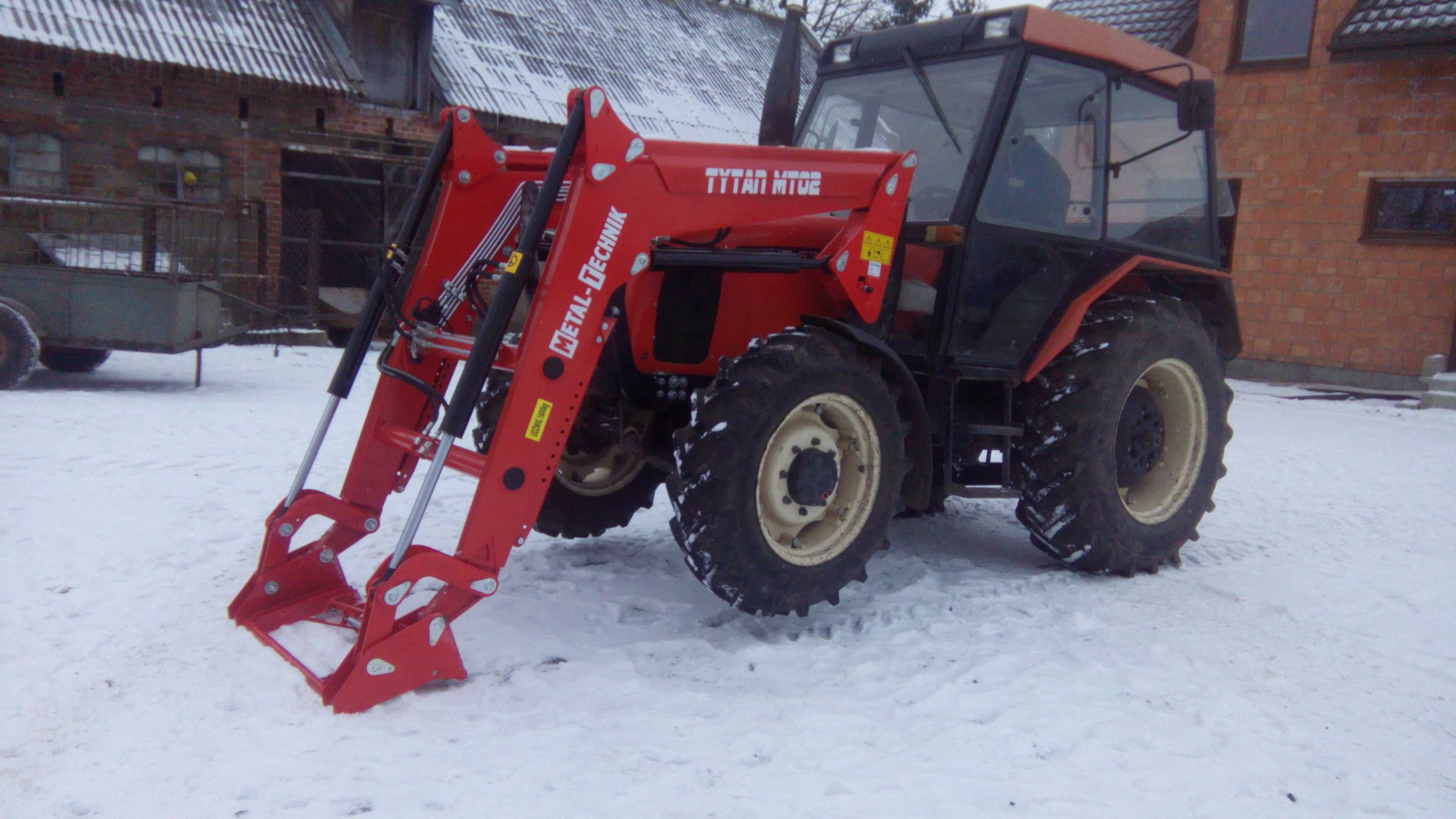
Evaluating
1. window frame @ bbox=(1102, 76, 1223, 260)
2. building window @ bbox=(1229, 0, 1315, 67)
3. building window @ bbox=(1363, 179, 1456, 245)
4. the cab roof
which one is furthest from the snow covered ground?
building window @ bbox=(1229, 0, 1315, 67)

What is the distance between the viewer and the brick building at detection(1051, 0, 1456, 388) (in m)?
12.1

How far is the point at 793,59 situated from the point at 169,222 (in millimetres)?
7518

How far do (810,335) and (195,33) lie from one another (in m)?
11.5

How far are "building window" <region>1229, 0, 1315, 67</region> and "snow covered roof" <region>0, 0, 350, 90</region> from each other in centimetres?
1112

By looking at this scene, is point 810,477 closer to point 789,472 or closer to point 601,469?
point 789,472

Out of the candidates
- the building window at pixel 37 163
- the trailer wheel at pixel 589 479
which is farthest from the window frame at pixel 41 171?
the trailer wheel at pixel 589 479

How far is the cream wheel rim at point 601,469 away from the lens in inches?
169

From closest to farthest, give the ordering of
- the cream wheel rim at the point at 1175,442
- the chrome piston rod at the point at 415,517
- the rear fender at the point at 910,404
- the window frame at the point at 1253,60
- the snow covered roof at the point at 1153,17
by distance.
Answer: the chrome piston rod at the point at 415,517 < the rear fender at the point at 910,404 < the cream wheel rim at the point at 1175,442 < the window frame at the point at 1253,60 < the snow covered roof at the point at 1153,17

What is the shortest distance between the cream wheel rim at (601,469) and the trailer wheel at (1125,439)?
161 cm

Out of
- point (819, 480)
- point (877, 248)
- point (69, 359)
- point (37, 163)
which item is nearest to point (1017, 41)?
point (877, 248)

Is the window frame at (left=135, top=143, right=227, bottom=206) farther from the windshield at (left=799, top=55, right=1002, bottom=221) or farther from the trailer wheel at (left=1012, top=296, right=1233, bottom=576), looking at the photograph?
the trailer wheel at (left=1012, top=296, right=1233, bottom=576)

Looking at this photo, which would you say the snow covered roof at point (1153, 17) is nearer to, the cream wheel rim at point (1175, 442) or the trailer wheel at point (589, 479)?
the cream wheel rim at point (1175, 442)

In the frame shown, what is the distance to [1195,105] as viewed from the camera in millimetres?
4320

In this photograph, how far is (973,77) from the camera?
4.38 metres
